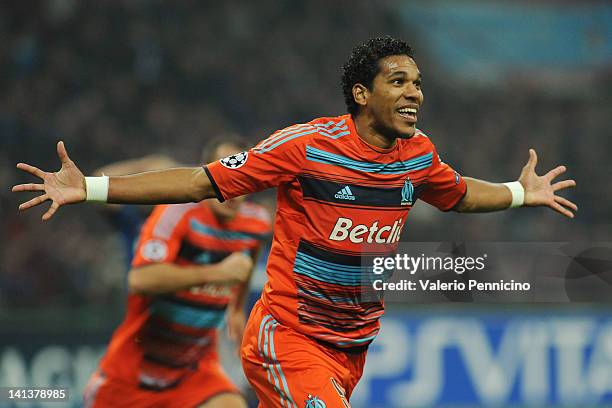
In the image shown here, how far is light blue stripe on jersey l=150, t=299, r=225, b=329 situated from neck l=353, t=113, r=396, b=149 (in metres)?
1.83

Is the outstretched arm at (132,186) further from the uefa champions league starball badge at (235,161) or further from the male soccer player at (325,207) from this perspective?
the uefa champions league starball badge at (235,161)

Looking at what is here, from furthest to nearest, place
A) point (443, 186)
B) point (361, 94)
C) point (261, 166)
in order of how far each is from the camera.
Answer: point (443, 186), point (361, 94), point (261, 166)

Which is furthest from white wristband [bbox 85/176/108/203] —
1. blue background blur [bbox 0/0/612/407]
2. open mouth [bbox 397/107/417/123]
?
blue background blur [bbox 0/0/612/407]

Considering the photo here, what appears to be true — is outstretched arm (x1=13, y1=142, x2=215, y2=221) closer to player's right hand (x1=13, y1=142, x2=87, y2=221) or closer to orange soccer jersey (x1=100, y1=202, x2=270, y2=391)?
player's right hand (x1=13, y1=142, x2=87, y2=221)

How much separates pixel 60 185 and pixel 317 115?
9.61m

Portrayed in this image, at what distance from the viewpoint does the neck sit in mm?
4102

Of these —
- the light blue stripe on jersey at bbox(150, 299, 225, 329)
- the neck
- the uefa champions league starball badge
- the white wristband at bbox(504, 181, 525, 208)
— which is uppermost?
the neck

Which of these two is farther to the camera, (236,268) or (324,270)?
(236,268)

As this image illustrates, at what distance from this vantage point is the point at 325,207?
3.96 metres

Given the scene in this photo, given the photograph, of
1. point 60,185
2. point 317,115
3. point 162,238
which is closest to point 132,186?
point 60,185

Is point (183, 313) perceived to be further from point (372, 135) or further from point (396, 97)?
point (396, 97)

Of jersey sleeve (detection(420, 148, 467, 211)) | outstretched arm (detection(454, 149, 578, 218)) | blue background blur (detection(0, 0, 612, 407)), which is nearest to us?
jersey sleeve (detection(420, 148, 467, 211))

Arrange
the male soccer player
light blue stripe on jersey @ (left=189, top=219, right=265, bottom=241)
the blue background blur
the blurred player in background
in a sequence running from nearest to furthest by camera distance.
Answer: the male soccer player < the blurred player in background < light blue stripe on jersey @ (left=189, top=219, right=265, bottom=241) < the blue background blur

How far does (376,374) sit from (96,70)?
7.40 m
